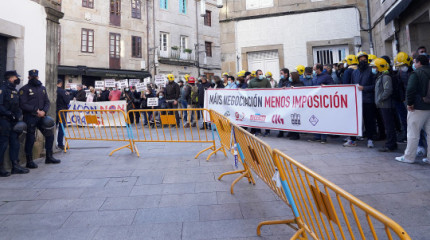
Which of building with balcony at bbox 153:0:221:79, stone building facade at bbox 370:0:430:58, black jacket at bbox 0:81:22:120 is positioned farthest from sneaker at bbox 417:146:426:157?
building with balcony at bbox 153:0:221:79

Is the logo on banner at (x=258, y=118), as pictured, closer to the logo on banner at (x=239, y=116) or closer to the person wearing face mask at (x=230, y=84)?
the logo on banner at (x=239, y=116)

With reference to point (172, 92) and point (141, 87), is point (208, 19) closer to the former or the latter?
point (141, 87)

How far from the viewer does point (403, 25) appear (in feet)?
33.2

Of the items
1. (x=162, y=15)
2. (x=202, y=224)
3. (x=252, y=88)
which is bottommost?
(x=202, y=224)

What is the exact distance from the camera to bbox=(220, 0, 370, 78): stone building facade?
1377 cm

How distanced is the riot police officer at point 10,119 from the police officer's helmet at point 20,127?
0.10 metres

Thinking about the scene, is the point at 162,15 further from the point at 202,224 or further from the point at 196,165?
the point at 202,224

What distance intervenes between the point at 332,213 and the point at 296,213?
65 cm

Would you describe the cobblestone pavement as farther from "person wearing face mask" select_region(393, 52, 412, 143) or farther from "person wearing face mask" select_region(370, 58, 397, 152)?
"person wearing face mask" select_region(393, 52, 412, 143)

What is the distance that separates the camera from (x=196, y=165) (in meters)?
5.82

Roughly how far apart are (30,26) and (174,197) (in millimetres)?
5598

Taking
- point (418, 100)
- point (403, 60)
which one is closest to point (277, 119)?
point (403, 60)

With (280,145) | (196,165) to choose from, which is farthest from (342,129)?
(196,165)

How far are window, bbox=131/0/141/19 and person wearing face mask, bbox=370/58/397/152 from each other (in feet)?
85.4
